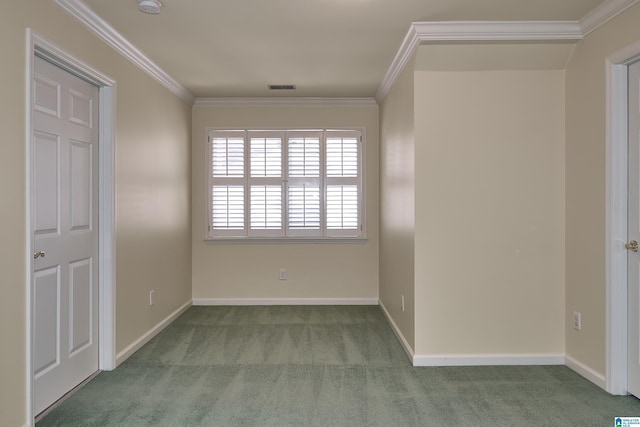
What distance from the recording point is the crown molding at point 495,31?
10.9 ft

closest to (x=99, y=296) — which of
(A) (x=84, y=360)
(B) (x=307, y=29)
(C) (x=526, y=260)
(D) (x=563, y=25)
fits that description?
(A) (x=84, y=360)

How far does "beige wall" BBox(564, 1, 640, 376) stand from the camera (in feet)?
10.2

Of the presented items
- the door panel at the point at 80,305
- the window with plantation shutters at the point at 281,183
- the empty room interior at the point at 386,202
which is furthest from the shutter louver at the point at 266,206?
the door panel at the point at 80,305

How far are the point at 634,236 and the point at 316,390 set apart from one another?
211cm

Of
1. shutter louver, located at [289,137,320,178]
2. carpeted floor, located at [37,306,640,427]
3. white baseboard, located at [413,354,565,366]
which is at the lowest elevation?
carpeted floor, located at [37,306,640,427]

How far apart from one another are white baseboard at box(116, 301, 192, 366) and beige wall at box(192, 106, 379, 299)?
0.58 meters

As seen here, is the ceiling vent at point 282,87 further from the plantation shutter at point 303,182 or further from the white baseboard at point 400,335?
the white baseboard at point 400,335

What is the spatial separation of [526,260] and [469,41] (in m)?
1.59

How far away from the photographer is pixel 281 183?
19.0 ft

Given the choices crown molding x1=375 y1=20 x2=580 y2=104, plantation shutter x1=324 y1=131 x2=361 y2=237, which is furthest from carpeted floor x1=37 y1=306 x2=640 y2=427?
crown molding x1=375 y1=20 x2=580 y2=104

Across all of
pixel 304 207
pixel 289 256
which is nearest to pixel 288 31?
pixel 304 207

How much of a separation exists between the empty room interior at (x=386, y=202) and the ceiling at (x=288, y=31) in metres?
0.02

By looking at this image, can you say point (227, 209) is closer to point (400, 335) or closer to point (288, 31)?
point (400, 335)

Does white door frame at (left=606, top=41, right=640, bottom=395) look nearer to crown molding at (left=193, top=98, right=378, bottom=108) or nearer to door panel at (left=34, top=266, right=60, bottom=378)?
crown molding at (left=193, top=98, right=378, bottom=108)
